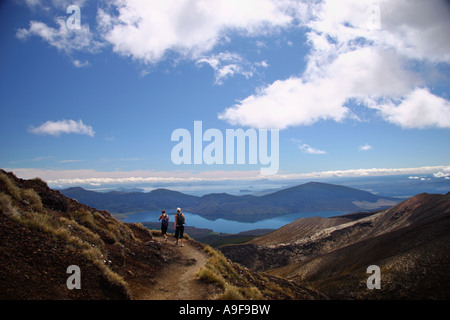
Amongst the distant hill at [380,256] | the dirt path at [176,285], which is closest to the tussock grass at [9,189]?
the dirt path at [176,285]

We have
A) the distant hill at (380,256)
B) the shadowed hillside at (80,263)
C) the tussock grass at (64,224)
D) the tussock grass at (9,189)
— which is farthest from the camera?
the distant hill at (380,256)

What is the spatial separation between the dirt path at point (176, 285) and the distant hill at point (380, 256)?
25.7 m

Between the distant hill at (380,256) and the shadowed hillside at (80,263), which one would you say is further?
the distant hill at (380,256)

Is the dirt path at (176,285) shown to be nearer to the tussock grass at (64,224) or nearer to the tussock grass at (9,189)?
the tussock grass at (64,224)

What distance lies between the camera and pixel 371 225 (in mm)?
75500

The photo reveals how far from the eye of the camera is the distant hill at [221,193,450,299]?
82.7 feet

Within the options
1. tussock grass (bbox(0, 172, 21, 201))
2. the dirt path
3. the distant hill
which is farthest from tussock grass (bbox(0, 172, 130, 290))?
the distant hill

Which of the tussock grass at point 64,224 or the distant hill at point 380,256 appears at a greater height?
the tussock grass at point 64,224

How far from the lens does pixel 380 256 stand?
38.6m

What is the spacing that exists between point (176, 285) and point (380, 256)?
43.1 meters

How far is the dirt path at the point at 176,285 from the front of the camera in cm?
883

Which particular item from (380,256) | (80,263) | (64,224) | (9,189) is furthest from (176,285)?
(380,256)
